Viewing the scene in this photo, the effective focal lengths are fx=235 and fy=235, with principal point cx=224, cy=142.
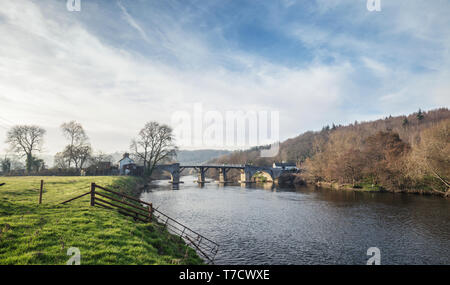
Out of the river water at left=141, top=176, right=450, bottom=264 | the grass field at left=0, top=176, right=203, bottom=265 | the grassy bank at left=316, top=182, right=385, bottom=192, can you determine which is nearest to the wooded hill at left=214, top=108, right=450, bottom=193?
the grassy bank at left=316, top=182, right=385, bottom=192

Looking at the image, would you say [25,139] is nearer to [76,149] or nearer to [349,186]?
[76,149]

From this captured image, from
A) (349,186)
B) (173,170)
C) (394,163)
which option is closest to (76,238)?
(394,163)

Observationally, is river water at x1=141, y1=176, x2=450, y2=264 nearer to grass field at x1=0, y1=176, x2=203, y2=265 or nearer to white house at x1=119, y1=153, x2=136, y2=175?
grass field at x1=0, y1=176, x2=203, y2=265

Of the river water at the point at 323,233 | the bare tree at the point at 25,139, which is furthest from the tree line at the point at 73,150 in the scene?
the river water at the point at 323,233

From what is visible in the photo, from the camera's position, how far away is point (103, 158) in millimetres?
87000

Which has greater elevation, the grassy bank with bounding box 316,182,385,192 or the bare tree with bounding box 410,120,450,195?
the bare tree with bounding box 410,120,450,195

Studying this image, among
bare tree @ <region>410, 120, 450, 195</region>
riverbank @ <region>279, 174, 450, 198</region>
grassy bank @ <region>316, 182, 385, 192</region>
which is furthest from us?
grassy bank @ <region>316, 182, 385, 192</region>

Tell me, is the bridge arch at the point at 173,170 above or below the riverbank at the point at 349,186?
above

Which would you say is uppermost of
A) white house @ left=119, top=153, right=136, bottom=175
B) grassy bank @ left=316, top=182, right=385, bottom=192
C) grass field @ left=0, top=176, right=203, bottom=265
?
white house @ left=119, top=153, right=136, bottom=175

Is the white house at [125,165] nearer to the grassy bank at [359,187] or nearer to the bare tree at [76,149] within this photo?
the bare tree at [76,149]

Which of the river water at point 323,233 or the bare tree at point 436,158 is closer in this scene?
the river water at point 323,233
